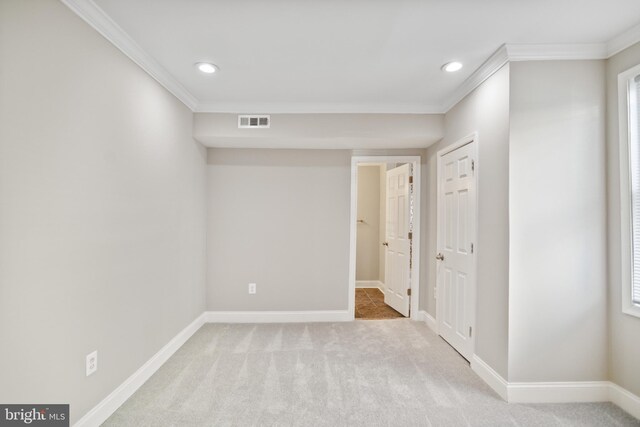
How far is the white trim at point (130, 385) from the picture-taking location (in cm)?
187

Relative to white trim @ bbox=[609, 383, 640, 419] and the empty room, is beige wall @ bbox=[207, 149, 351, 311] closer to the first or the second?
the empty room

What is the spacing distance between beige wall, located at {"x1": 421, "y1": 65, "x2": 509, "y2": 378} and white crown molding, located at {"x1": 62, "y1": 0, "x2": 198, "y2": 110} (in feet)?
9.08

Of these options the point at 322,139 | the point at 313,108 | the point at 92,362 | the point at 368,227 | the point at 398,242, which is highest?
the point at 313,108

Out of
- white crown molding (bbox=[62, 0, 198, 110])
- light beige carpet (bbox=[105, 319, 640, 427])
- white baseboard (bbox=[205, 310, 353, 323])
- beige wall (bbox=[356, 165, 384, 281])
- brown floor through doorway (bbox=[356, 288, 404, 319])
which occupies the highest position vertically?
white crown molding (bbox=[62, 0, 198, 110])

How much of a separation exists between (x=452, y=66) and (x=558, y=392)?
104 inches

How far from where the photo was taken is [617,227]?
2.12 metres

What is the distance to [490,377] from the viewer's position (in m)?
2.40

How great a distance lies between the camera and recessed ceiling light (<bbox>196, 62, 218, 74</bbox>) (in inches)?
98.0

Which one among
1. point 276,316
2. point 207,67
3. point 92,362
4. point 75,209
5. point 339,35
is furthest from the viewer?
point 276,316

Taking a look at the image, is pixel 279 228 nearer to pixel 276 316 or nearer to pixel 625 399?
pixel 276 316

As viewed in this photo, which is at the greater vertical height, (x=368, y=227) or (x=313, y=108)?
(x=313, y=108)

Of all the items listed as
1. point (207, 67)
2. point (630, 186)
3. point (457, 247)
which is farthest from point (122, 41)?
point (630, 186)

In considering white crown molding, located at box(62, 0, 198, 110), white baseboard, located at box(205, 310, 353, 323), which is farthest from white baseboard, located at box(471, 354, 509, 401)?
white crown molding, located at box(62, 0, 198, 110)

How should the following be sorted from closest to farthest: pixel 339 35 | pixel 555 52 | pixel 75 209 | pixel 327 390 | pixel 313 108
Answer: pixel 75 209 < pixel 339 35 < pixel 555 52 < pixel 327 390 < pixel 313 108
